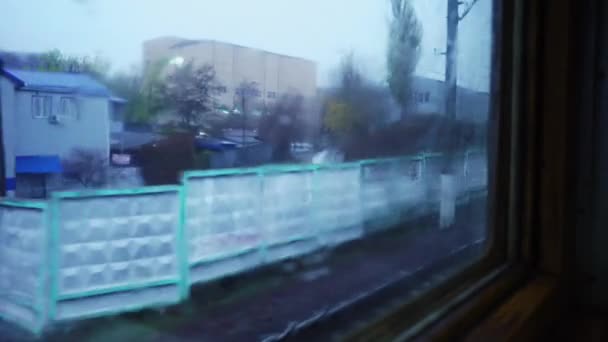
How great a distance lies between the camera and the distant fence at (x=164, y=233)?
445mm

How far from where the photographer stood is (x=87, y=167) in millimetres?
458

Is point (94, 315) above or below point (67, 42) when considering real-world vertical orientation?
below

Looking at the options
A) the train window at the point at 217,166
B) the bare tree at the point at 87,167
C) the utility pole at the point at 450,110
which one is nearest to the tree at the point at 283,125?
the train window at the point at 217,166

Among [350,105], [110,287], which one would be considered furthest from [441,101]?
[110,287]

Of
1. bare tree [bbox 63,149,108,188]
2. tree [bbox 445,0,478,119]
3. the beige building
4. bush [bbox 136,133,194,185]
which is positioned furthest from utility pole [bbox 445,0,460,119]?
bare tree [bbox 63,149,108,188]

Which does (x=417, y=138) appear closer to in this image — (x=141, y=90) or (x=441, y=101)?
(x=441, y=101)

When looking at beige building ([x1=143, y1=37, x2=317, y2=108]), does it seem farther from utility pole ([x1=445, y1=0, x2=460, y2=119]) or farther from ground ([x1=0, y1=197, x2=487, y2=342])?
utility pole ([x1=445, y1=0, x2=460, y2=119])

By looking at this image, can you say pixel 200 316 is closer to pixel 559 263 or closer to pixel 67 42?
pixel 67 42

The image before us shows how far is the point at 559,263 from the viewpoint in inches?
49.3

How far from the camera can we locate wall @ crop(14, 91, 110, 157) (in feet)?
1.37

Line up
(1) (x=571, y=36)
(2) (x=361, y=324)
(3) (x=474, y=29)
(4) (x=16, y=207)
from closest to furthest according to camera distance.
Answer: (4) (x=16, y=207) < (2) (x=361, y=324) < (3) (x=474, y=29) < (1) (x=571, y=36)

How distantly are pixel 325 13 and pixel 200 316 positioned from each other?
16.7 inches

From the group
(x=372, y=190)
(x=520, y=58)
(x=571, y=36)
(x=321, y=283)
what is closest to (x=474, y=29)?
(x=520, y=58)

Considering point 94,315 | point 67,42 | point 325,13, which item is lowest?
point 94,315
